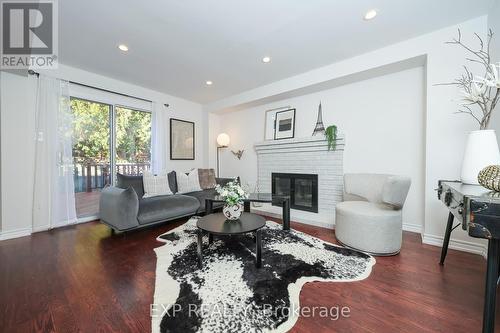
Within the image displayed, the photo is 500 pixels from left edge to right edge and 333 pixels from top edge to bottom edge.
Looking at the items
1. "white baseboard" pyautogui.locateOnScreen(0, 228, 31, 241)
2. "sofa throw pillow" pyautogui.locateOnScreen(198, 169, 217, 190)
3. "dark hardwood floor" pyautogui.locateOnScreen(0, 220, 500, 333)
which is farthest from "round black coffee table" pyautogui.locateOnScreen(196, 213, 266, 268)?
"white baseboard" pyautogui.locateOnScreen(0, 228, 31, 241)

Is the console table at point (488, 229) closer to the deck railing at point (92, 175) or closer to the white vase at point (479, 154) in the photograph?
the white vase at point (479, 154)

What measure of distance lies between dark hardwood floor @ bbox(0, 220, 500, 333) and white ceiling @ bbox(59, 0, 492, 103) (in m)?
2.52

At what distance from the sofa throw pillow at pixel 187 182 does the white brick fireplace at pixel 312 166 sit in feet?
4.24

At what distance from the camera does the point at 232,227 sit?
1.98m

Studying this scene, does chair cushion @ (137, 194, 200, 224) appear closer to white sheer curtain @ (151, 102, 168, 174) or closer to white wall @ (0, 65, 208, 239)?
white sheer curtain @ (151, 102, 168, 174)

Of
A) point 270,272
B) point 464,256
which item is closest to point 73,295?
point 270,272

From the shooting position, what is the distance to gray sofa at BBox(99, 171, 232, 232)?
2.60 meters

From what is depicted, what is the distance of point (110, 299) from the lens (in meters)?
1.47

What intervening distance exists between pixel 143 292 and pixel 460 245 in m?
3.24

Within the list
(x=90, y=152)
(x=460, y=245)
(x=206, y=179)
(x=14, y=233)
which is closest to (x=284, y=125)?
(x=206, y=179)

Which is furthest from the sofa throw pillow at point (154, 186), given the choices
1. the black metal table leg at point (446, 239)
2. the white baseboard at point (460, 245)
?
the white baseboard at point (460, 245)

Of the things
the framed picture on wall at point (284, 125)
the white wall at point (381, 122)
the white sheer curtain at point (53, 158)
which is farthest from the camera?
the framed picture on wall at point (284, 125)

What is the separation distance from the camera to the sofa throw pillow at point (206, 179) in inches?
165

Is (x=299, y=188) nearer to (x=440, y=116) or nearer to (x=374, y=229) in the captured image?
(x=374, y=229)
